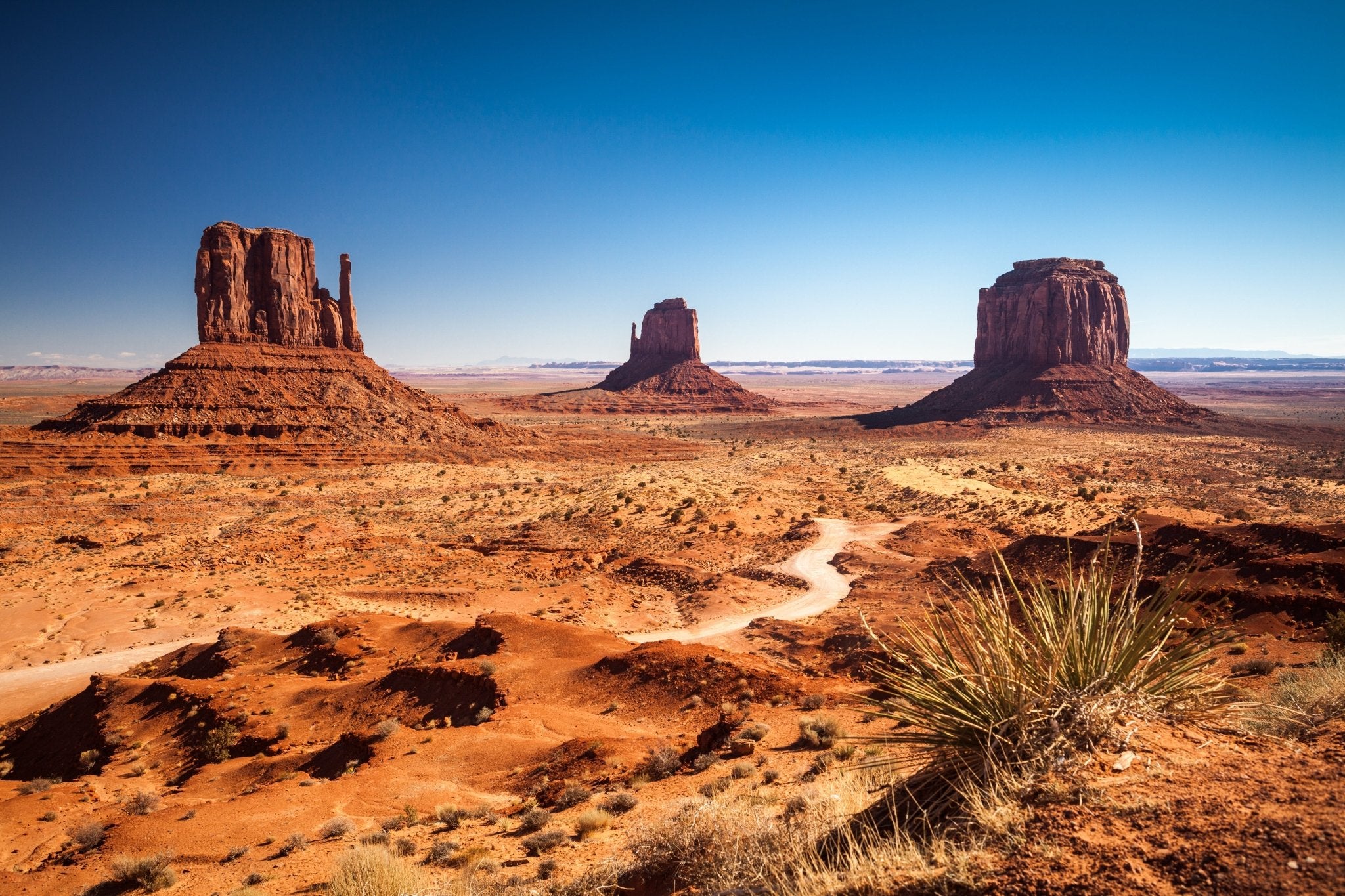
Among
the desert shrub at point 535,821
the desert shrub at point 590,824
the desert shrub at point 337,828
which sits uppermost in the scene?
the desert shrub at point 590,824

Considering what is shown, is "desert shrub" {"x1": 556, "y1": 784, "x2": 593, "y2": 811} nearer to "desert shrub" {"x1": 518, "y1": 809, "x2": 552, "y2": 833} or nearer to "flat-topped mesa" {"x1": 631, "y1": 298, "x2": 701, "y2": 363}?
"desert shrub" {"x1": 518, "y1": 809, "x2": 552, "y2": 833}

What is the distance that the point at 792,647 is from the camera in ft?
60.7

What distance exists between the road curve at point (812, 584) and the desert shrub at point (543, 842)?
1120cm

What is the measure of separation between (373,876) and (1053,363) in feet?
329

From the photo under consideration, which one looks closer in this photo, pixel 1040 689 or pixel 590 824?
pixel 1040 689

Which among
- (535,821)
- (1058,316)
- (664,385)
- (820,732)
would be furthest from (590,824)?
(664,385)

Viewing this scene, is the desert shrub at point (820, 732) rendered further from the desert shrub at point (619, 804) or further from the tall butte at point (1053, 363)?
the tall butte at point (1053, 363)

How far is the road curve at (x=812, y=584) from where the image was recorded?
67.7ft

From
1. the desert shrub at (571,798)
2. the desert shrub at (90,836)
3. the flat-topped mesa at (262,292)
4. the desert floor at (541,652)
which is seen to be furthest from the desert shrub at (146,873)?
the flat-topped mesa at (262,292)

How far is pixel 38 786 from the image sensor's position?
12375mm

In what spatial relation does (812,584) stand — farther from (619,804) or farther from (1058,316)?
(1058,316)

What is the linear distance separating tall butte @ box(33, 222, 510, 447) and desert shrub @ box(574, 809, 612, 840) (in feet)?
171

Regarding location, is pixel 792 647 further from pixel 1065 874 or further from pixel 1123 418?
pixel 1123 418

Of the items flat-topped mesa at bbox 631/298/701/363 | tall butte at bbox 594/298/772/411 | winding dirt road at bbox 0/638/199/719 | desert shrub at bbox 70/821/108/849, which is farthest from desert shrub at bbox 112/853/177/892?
flat-topped mesa at bbox 631/298/701/363
